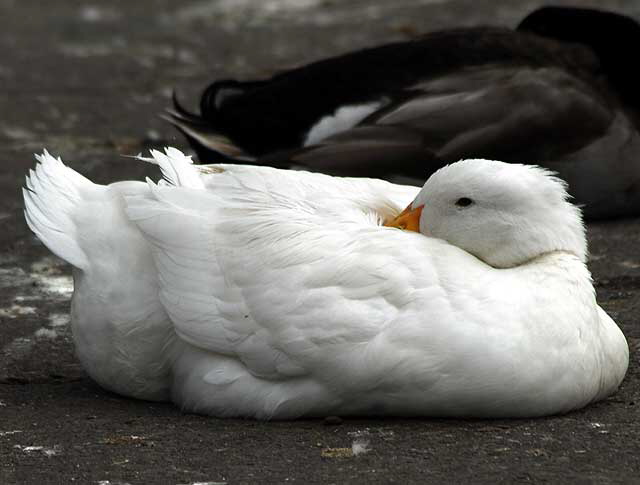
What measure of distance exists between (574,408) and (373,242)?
0.78 meters

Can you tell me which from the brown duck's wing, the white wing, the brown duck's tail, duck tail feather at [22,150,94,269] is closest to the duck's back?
the white wing

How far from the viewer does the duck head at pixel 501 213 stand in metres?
4.13

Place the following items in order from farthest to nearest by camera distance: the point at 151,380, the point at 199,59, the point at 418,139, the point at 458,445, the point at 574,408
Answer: the point at 199,59, the point at 418,139, the point at 151,380, the point at 574,408, the point at 458,445

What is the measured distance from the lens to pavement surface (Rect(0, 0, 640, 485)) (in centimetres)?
364

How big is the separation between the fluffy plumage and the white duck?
1.92m

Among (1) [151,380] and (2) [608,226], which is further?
(2) [608,226]

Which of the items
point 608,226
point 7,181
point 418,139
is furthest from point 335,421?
point 7,181

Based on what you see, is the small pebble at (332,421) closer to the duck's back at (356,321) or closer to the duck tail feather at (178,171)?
the duck's back at (356,321)

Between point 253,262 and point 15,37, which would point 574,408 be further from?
point 15,37

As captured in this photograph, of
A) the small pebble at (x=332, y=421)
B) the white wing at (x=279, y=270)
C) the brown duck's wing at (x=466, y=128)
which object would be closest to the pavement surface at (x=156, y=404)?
the small pebble at (x=332, y=421)

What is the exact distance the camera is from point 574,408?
157 inches

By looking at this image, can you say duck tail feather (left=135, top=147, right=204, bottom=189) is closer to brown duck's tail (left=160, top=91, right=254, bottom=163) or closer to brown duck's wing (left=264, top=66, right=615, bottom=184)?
brown duck's wing (left=264, top=66, right=615, bottom=184)

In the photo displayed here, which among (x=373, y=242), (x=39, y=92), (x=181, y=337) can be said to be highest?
(x=39, y=92)

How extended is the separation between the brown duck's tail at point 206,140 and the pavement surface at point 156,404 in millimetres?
718
